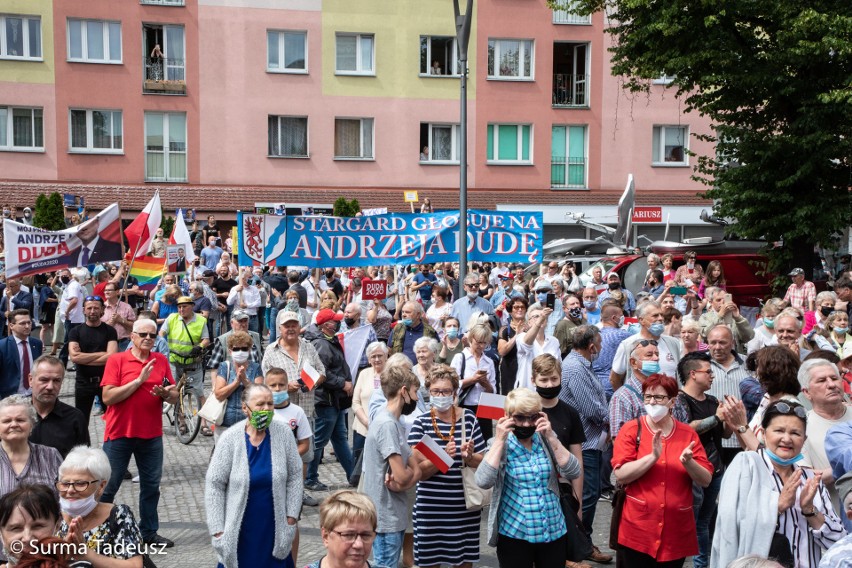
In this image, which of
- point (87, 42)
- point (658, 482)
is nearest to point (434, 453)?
point (658, 482)

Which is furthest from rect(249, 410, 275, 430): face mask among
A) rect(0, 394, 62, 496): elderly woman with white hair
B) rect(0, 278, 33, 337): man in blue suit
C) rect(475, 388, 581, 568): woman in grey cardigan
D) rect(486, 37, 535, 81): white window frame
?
rect(486, 37, 535, 81): white window frame

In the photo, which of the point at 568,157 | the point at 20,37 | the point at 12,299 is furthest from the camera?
the point at 568,157

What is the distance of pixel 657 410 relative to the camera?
5.89 m

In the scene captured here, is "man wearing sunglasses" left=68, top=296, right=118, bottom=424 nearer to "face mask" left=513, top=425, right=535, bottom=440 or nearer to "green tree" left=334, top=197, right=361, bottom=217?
"face mask" left=513, top=425, right=535, bottom=440

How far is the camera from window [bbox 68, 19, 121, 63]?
109ft

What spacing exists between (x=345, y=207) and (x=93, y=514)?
26.6 meters

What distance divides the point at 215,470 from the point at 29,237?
29.6ft

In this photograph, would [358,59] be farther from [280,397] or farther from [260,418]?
[260,418]

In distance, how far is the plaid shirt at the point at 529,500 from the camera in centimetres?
580

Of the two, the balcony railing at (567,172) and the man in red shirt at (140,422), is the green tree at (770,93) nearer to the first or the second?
the man in red shirt at (140,422)

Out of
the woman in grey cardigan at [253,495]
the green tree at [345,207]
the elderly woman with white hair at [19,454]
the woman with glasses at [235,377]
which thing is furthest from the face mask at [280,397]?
the green tree at [345,207]

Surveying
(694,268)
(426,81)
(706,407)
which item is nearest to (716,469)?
(706,407)

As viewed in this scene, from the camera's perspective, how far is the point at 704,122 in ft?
122

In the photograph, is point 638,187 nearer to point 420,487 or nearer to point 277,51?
point 277,51
